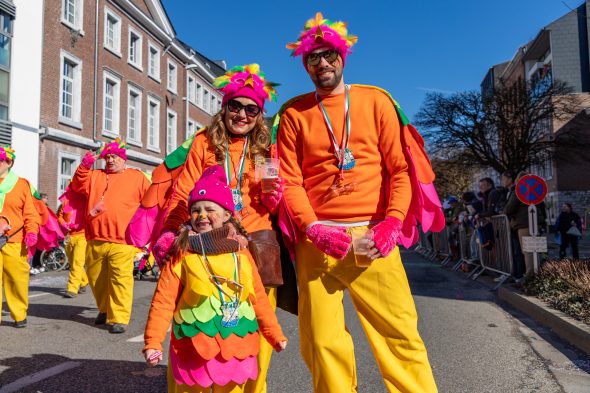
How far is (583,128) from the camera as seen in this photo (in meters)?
40.3

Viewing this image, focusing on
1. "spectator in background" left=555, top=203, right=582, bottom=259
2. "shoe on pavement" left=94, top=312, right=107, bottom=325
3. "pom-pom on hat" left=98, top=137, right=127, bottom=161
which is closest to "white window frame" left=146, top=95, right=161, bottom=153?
"spectator in background" left=555, top=203, right=582, bottom=259

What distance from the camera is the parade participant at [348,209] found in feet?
8.50

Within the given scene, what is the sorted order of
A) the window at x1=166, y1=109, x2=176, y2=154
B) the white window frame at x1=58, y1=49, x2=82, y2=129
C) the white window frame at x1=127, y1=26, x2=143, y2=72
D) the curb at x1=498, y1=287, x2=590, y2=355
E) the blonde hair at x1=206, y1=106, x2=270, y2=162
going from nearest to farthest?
the blonde hair at x1=206, y1=106, x2=270, y2=162 < the curb at x1=498, y1=287, x2=590, y2=355 < the white window frame at x1=58, y1=49, x2=82, y2=129 < the white window frame at x1=127, y1=26, x2=143, y2=72 < the window at x1=166, y1=109, x2=176, y2=154

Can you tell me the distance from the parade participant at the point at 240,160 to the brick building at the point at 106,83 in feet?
56.6

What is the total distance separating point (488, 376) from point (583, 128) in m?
41.8

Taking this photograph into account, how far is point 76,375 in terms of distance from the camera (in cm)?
412

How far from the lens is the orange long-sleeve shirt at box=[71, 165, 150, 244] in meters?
6.12

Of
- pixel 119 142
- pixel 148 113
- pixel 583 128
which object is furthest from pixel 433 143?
pixel 119 142

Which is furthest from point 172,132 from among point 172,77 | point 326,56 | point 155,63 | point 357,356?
point 326,56

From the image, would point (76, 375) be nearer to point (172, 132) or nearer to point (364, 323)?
point (364, 323)

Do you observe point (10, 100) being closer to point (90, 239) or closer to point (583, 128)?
point (90, 239)

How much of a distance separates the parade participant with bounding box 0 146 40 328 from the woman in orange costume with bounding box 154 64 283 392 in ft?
12.0

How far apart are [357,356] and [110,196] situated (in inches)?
131

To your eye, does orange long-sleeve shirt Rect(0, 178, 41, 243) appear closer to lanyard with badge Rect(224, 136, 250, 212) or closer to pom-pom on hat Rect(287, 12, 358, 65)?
lanyard with badge Rect(224, 136, 250, 212)
